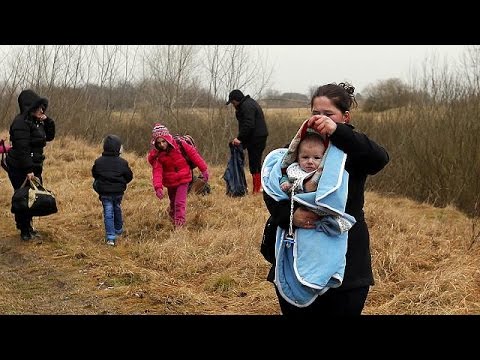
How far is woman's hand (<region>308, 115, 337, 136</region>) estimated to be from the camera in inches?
90.2

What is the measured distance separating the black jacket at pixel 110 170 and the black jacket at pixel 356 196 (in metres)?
4.64

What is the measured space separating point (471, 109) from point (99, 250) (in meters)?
8.57

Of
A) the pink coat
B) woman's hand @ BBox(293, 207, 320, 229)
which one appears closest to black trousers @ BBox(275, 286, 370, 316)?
woman's hand @ BBox(293, 207, 320, 229)

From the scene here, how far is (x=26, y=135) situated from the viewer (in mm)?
6523

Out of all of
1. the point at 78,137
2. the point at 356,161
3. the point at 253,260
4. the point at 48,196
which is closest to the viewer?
the point at 356,161

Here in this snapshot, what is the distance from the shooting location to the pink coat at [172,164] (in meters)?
6.91

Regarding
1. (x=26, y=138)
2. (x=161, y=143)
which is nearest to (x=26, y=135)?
(x=26, y=138)

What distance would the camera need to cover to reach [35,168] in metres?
7.04

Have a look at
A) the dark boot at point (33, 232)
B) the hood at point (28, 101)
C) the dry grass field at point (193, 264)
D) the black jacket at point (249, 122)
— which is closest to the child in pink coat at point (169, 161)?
the dry grass field at point (193, 264)

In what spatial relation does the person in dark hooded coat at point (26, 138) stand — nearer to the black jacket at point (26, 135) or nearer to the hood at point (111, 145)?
the black jacket at point (26, 135)

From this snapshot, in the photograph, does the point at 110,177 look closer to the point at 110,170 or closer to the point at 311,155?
the point at 110,170
